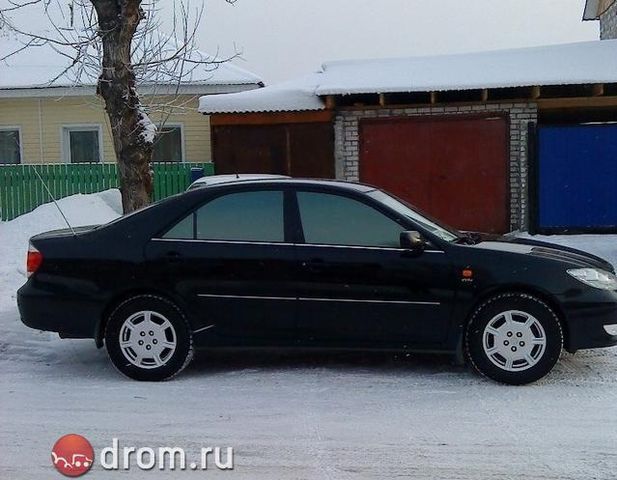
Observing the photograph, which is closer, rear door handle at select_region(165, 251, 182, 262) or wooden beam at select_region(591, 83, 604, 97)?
rear door handle at select_region(165, 251, 182, 262)

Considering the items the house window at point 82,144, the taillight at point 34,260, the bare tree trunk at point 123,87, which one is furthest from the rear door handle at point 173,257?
the house window at point 82,144

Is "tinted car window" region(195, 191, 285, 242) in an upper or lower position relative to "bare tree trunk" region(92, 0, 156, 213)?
lower

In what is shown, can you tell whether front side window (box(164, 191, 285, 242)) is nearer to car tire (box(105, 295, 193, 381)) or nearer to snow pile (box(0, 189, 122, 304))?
car tire (box(105, 295, 193, 381))

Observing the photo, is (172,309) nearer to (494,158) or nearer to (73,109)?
(494,158)

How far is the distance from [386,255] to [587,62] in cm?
913

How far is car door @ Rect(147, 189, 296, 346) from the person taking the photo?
605 cm

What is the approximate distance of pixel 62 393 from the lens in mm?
5949

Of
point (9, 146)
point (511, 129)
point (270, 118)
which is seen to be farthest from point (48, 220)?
point (511, 129)

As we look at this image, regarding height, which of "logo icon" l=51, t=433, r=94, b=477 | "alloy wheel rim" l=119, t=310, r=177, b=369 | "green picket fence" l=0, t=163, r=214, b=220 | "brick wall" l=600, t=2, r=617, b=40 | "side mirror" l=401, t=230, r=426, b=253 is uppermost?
"brick wall" l=600, t=2, r=617, b=40

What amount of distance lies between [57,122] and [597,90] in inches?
463

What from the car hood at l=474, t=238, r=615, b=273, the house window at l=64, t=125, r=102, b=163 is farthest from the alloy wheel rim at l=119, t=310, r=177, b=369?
the house window at l=64, t=125, r=102, b=163

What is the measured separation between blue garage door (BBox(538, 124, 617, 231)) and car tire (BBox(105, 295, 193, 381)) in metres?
8.42

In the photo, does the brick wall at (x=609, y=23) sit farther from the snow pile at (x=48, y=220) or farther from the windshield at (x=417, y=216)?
the windshield at (x=417, y=216)

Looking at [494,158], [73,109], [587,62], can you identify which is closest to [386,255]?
[494,158]
